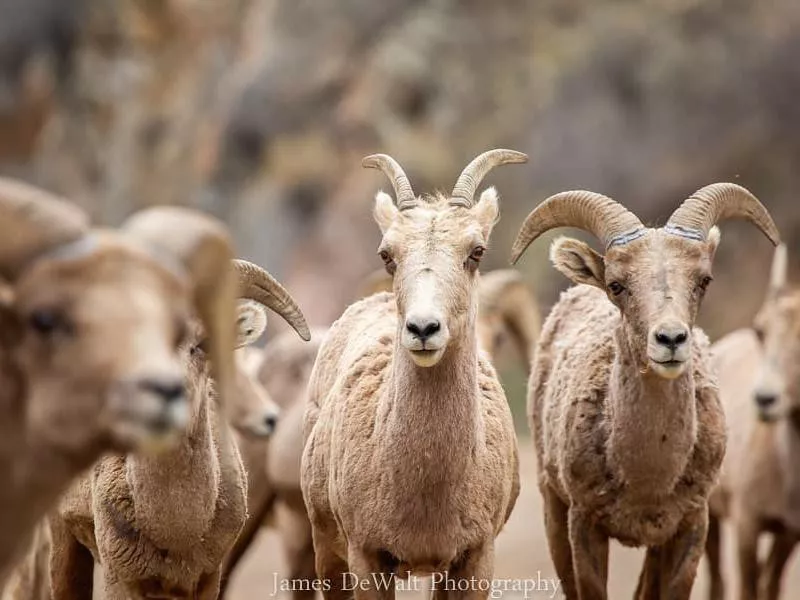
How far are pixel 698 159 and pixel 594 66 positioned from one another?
7.55ft

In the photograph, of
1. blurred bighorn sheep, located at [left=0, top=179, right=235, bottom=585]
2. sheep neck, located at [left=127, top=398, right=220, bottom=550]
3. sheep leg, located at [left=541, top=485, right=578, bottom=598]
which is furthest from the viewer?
sheep leg, located at [left=541, top=485, right=578, bottom=598]

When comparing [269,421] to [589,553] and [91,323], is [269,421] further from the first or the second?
[91,323]

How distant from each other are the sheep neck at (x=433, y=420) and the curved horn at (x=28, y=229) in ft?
8.33

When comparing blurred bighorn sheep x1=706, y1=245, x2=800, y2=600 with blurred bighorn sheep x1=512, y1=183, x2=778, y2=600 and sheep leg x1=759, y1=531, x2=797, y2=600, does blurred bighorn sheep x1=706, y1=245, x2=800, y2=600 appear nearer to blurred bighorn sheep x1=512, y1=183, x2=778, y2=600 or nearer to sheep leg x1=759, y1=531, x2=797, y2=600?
sheep leg x1=759, y1=531, x2=797, y2=600

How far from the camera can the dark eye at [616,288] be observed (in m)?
7.47

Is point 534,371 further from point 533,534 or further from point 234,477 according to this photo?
point 533,534

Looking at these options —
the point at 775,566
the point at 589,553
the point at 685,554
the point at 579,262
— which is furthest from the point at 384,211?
the point at 775,566

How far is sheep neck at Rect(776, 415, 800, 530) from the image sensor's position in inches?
400

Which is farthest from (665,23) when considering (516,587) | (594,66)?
(516,587)

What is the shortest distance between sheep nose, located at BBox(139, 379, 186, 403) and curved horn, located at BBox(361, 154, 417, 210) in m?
3.33

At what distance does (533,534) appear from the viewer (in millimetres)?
16562

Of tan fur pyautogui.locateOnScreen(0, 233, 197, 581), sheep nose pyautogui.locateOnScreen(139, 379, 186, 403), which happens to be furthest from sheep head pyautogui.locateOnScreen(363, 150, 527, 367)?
sheep nose pyautogui.locateOnScreen(139, 379, 186, 403)

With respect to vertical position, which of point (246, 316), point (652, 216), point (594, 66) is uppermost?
point (594, 66)

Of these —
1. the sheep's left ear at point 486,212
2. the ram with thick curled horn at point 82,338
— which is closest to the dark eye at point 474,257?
the sheep's left ear at point 486,212
